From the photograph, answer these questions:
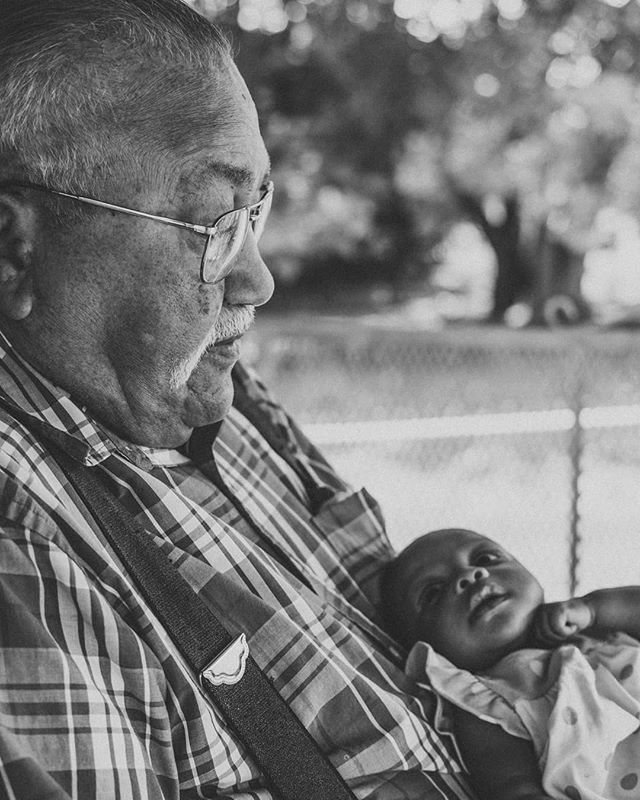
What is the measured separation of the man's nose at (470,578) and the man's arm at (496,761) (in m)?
0.26

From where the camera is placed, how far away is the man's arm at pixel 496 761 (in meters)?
1.50

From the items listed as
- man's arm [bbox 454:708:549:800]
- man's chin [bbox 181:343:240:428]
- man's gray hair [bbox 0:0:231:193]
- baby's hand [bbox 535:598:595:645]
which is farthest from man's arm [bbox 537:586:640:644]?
man's gray hair [bbox 0:0:231:193]

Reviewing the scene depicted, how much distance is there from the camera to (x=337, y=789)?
1299 millimetres

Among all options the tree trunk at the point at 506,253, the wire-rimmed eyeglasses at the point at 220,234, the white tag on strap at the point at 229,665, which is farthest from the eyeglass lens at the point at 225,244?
the tree trunk at the point at 506,253

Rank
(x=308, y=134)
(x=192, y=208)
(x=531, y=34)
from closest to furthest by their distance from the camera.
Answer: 1. (x=192, y=208)
2. (x=531, y=34)
3. (x=308, y=134)

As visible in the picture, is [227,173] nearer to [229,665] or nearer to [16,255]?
[16,255]

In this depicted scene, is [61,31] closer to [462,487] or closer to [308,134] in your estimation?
[462,487]

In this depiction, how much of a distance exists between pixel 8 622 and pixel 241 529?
0.55 meters

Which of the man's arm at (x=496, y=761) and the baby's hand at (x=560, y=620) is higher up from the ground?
the baby's hand at (x=560, y=620)

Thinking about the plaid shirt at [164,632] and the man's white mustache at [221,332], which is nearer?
the plaid shirt at [164,632]

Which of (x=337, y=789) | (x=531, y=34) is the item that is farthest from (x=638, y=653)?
(x=531, y=34)

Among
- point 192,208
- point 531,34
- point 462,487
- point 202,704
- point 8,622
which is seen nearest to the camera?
point 8,622

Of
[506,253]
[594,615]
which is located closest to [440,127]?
[506,253]

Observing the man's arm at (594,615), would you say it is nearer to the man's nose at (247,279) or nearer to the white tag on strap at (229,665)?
the white tag on strap at (229,665)
